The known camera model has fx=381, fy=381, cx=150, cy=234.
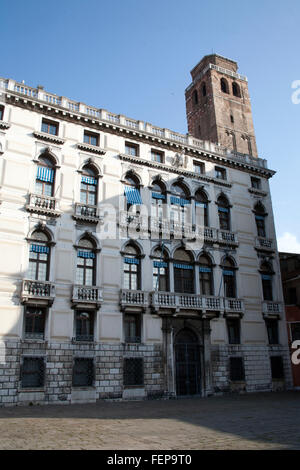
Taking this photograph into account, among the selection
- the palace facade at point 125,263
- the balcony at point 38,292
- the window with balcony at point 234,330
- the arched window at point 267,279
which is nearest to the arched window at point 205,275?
the palace facade at point 125,263

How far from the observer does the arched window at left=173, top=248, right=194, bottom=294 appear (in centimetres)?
2514

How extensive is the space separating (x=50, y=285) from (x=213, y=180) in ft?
49.1

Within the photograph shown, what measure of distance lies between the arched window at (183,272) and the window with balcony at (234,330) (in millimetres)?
3653

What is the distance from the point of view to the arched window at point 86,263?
22.0m

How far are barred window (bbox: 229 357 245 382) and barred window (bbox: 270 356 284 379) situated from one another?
9.59 feet

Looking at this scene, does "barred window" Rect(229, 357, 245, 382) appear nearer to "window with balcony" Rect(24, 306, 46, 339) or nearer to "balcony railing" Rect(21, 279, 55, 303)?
"window with balcony" Rect(24, 306, 46, 339)

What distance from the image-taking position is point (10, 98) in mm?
22656

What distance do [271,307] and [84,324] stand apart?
14160 mm

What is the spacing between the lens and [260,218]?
3080cm

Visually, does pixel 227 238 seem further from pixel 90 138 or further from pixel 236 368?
pixel 90 138

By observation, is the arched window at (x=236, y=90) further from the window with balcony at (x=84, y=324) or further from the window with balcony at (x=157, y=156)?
the window with balcony at (x=84, y=324)

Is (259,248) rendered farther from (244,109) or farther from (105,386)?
(244,109)

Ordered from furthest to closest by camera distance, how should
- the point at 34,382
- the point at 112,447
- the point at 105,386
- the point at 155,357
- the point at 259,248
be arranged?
1. the point at 259,248
2. the point at 155,357
3. the point at 105,386
4. the point at 34,382
5. the point at 112,447
